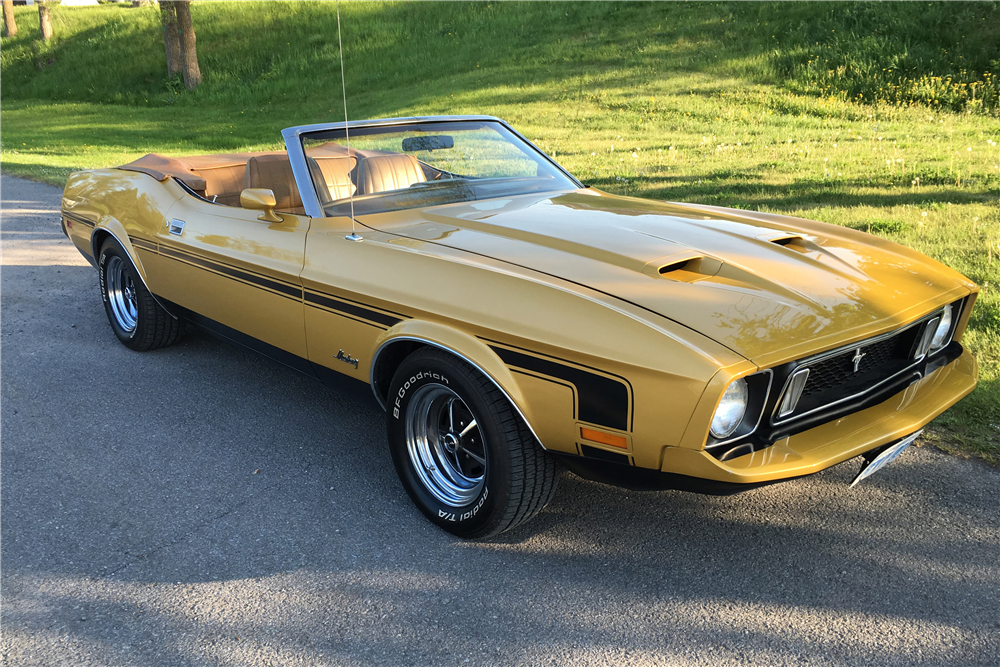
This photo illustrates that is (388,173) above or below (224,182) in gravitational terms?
above

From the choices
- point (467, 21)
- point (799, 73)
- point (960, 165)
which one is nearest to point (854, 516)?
point (960, 165)

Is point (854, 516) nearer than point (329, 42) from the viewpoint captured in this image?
Yes

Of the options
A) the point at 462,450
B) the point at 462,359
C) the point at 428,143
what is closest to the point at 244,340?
the point at 428,143

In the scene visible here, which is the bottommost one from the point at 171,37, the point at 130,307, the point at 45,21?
the point at 130,307

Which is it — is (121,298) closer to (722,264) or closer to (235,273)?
(235,273)

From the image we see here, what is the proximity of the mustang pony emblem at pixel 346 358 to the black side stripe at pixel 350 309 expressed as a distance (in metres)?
0.18

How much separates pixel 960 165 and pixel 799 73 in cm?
725

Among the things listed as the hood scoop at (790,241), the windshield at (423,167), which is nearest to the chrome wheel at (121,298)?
the windshield at (423,167)

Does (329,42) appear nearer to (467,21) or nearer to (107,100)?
(467,21)

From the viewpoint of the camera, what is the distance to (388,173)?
3621 mm

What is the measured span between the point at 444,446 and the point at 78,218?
3568 millimetres

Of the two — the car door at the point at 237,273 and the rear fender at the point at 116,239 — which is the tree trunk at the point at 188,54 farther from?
the car door at the point at 237,273

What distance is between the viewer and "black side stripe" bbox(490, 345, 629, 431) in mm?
2262

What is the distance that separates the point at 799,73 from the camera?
14.7 meters
